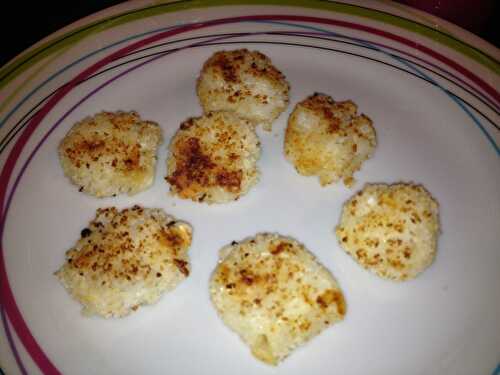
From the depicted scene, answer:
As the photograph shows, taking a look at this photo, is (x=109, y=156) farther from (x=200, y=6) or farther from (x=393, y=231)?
(x=393, y=231)

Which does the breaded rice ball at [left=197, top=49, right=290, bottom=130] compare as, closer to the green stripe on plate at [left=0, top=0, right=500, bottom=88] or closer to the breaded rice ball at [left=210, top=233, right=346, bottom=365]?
the green stripe on plate at [left=0, top=0, right=500, bottom=88]

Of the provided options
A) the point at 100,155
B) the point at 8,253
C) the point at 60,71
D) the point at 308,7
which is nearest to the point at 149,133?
the point at 100,155

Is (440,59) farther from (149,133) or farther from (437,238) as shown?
(149,133)

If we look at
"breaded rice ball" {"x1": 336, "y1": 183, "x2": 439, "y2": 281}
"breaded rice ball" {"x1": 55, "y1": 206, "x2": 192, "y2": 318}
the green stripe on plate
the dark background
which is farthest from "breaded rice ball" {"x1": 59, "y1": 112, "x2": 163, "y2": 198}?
the dark background

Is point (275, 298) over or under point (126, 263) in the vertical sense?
under

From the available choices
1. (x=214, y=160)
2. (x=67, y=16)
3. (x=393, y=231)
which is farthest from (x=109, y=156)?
(x=67, y=16)

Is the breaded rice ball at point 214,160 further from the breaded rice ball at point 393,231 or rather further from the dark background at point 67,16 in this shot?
the dark background at point 67,16

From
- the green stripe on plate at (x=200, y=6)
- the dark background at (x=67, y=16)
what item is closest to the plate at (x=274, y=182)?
the green stripe on plate at (x=200, y=6)
